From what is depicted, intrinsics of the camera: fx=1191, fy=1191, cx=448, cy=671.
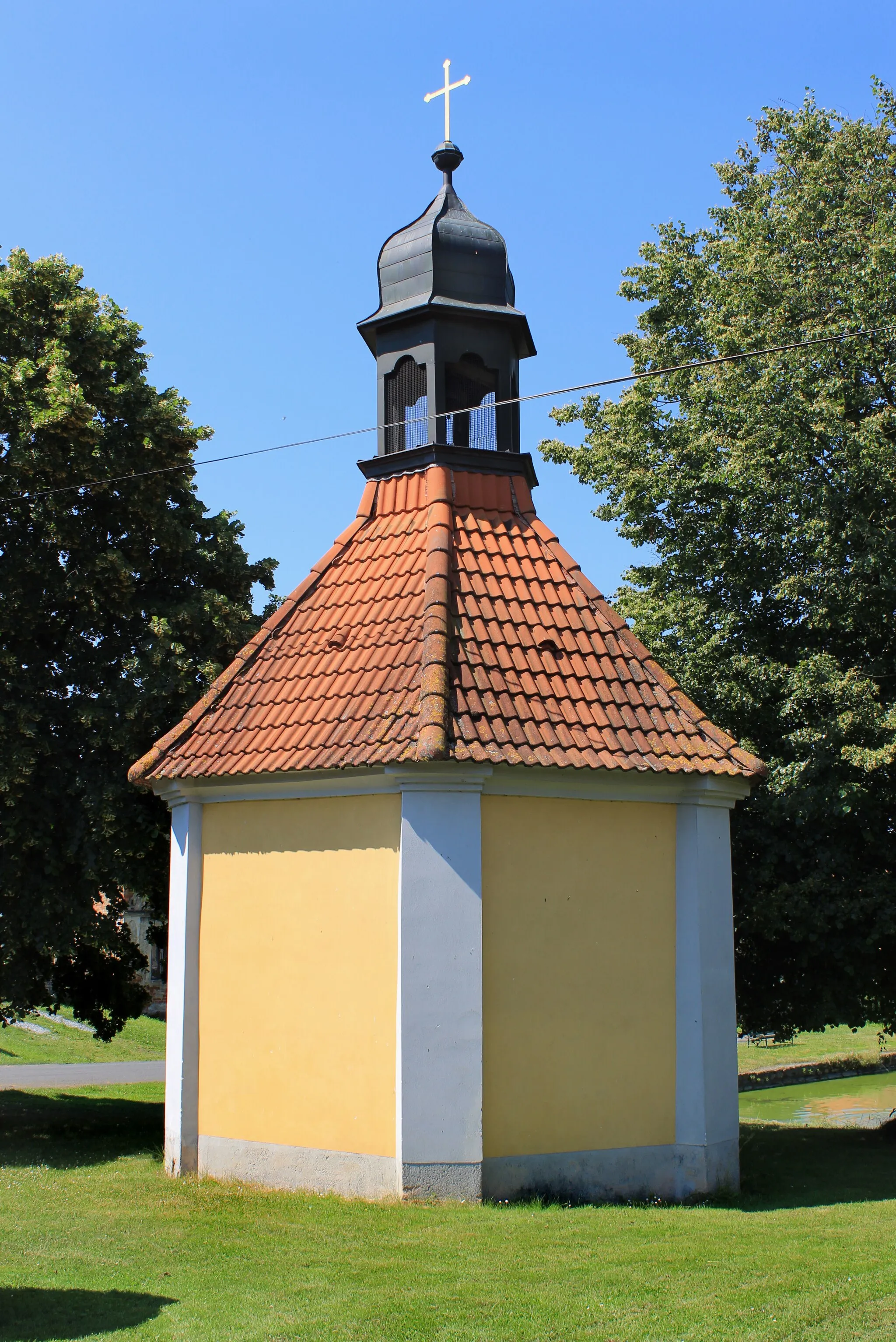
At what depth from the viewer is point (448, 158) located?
12703 mm

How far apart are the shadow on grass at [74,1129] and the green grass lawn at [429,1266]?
1360 millimetres

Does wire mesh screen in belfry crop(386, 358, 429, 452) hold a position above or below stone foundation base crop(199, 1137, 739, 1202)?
above

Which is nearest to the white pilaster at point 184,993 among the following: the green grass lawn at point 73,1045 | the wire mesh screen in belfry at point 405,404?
the wire mesh screen in belfry at point 405,404

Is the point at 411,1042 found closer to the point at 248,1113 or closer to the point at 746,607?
the point at 248,1113

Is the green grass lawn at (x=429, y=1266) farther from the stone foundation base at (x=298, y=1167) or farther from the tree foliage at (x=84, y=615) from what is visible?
the tree foliage at (x=84, y=615)

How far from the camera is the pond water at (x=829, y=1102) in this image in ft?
57.3

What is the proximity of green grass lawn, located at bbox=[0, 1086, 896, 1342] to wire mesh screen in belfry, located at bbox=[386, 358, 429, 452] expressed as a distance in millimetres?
7013

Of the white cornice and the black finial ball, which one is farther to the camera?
the black finial ball

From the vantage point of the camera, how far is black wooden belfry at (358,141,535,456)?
11.8 meters

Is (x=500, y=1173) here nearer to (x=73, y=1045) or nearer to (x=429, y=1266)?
(x=429, y=1266)

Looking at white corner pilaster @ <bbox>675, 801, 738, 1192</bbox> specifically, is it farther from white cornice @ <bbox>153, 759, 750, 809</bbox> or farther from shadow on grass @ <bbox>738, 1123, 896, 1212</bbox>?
shadow on grass @ <bbox>738, 1123, 896, 1212</bbox>

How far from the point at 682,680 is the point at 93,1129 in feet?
28.0

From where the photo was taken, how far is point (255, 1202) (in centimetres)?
890

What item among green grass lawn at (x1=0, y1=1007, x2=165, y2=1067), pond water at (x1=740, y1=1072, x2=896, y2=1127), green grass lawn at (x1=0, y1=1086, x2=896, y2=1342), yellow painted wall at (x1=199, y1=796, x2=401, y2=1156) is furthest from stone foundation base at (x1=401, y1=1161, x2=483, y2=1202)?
green grass lawn at (x1=0, y1=1007, x2=165, y2=1067)
